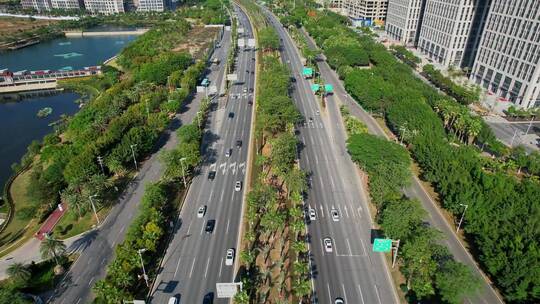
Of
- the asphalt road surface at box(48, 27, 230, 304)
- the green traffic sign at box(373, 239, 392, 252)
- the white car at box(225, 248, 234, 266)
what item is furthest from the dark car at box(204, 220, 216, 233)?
the green traffic sign at box(373, 239, 392, 252)

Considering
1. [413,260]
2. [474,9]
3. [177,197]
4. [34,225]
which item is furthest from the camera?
[474,9]

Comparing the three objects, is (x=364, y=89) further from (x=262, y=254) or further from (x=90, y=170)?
(x=90, y=170)

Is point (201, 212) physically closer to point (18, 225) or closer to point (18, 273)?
point (18, 273)

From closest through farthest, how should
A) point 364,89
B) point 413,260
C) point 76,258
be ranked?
1. point 413,260
2. point 76,258
3. point 364,89

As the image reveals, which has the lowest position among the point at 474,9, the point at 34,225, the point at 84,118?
the point at 34,225

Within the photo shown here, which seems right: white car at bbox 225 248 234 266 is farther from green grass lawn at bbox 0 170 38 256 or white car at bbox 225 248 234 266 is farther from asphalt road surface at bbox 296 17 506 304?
green grass lawn at bbox 0 170 38 256

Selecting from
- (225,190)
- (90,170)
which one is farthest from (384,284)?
(90,170)
